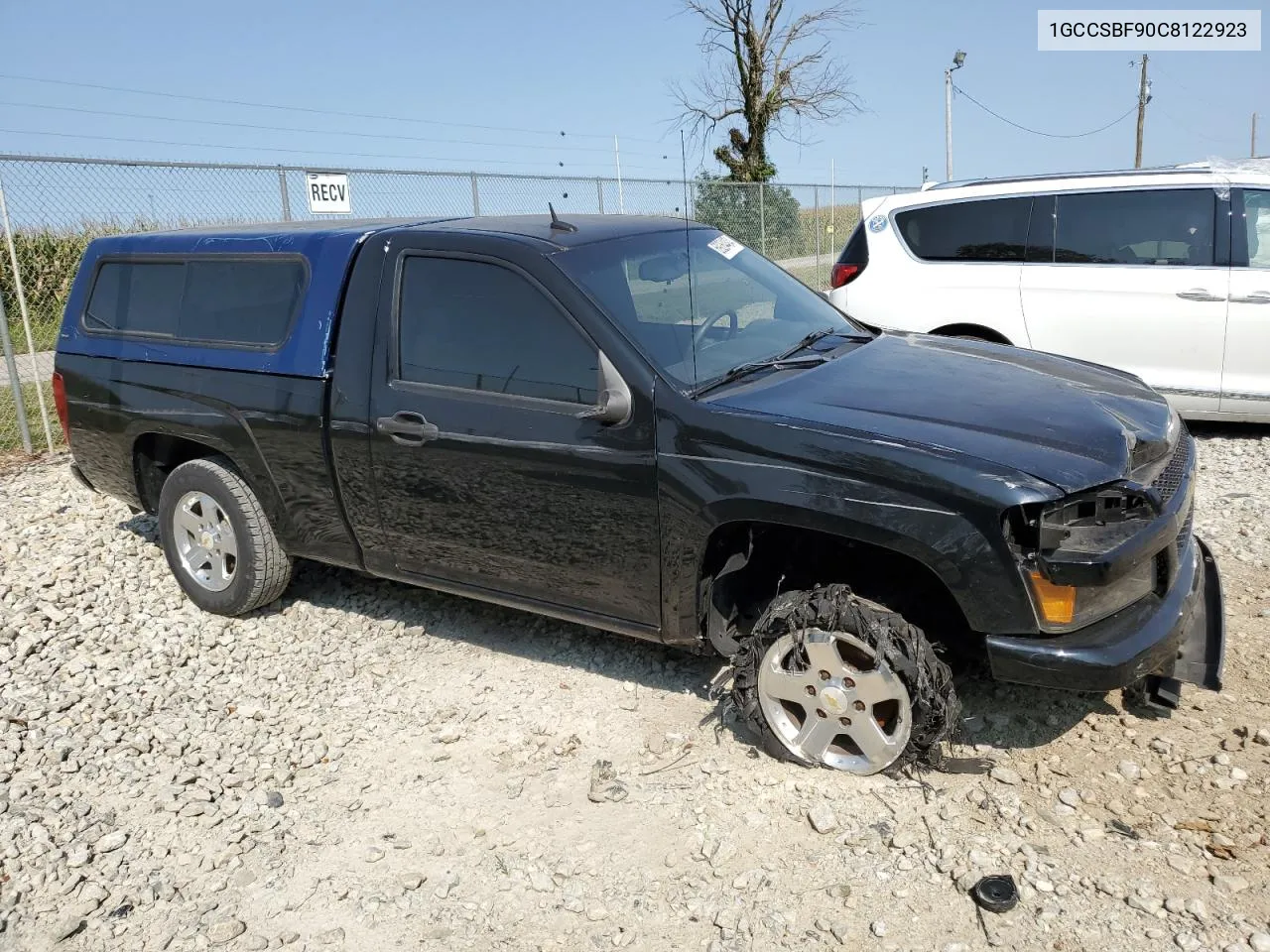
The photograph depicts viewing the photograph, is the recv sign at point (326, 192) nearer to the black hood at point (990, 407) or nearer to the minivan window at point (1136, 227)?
the minivan window at point (1136, 227)

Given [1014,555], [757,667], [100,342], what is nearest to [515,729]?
[757,667]

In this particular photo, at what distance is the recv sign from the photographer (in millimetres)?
10492

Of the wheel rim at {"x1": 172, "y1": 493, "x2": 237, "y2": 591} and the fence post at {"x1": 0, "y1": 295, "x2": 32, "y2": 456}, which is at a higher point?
the fence post at {"x1": 0, "y1": 295, "x2": 32, "y2": 456}

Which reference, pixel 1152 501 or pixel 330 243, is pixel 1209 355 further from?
pixel 330 243

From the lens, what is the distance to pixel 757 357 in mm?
3773

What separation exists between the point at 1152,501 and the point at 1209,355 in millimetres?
4435

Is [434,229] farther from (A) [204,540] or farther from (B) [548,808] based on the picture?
(B) [548,808]

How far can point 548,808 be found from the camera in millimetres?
3316

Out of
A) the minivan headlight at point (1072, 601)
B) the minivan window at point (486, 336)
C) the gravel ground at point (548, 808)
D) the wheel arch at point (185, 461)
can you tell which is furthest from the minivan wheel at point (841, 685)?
the wheel arch at point (185, 461)

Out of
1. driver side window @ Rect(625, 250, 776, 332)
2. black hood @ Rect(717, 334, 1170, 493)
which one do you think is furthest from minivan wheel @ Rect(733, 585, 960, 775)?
driver side window @ Rect(625, 250, 776, 332)

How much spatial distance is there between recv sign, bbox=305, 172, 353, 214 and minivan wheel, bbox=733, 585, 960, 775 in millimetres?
8789

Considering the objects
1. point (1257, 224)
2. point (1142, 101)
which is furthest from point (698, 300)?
point (1142, 101)

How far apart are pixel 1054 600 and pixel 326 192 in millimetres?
9561

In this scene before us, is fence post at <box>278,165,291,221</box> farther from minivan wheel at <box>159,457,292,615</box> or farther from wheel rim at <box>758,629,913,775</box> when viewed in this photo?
wheel rim at <box>758,629,913,775</box>
